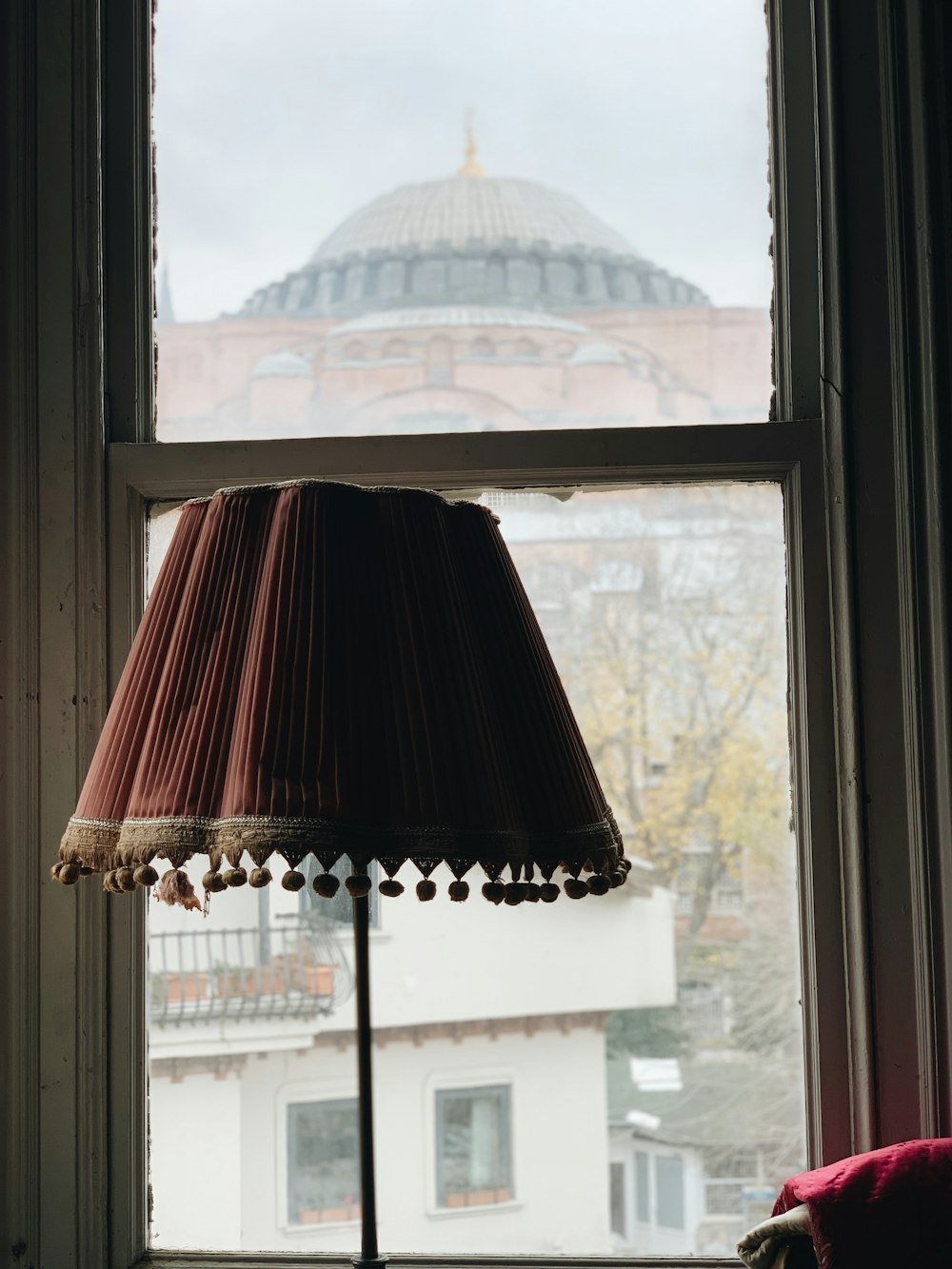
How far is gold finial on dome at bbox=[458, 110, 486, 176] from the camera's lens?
4.58 ft

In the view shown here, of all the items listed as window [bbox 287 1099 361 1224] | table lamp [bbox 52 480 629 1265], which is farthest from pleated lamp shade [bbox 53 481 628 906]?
window [bbox 287 1099 361 1224]

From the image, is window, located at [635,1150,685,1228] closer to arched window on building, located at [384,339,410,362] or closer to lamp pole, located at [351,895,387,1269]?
lamp pole, located at [351,895,387,1269]

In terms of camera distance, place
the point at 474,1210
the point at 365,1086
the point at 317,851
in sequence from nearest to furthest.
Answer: the point at 317,851, the point at 365,1086, the point at 474,1210

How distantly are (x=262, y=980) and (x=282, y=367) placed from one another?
0.71m

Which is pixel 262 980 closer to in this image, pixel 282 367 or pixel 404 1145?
pixel 404 1145

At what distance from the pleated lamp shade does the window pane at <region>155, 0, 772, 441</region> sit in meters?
0.55

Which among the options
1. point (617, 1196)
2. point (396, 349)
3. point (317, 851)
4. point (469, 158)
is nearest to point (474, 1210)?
point (617, 1196)

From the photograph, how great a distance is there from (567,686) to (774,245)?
0.56 m

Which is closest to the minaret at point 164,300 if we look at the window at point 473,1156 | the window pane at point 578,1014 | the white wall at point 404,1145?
the window pane at point 578,1014

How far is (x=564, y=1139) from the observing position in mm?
1320

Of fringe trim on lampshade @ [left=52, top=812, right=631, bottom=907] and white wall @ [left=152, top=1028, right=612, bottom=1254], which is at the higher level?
fringe trim on lampshade @ [left=52, top=812, right=631, bottom=907]

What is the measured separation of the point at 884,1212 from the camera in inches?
38.4

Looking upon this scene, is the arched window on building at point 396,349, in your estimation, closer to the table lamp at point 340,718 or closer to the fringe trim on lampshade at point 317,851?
the table lamp at point 340,718

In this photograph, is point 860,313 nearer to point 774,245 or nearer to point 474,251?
point 774,245
